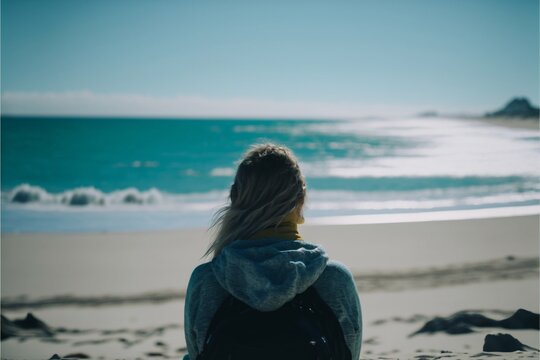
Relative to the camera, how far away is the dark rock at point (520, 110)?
52.5ft

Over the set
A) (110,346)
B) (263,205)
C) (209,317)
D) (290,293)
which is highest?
(263,205)

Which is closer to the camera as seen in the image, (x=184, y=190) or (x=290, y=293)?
(x=290, y=293)

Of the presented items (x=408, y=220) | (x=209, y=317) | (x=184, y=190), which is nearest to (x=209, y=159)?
(x=184, y=190)

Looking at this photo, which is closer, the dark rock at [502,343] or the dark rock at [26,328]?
the dark rock at [502,343]

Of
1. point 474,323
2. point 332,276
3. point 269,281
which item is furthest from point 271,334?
point 474,323

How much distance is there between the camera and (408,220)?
10.6 meters

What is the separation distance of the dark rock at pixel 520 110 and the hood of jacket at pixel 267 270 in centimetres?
1581

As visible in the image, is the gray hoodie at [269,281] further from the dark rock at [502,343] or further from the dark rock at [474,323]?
the dark rock at [474,323]

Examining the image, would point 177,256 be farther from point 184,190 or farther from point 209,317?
point 184,190

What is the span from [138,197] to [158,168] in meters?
11.5

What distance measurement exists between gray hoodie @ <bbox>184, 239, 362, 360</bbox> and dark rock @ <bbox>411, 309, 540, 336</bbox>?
287 centimetres

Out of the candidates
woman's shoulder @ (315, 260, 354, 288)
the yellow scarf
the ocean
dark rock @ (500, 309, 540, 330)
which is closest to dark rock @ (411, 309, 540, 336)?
Result: dark rock @ (500, 309, 540, 330)

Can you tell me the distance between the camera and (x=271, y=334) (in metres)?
1.69

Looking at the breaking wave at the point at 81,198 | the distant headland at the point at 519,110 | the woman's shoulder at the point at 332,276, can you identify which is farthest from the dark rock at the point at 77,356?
the distant headland at the point at 519,110
